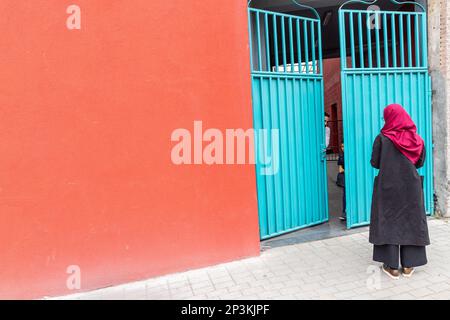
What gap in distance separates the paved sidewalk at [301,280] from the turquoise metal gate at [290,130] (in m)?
0.62

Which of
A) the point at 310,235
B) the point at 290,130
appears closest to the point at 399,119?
the point at 290,130

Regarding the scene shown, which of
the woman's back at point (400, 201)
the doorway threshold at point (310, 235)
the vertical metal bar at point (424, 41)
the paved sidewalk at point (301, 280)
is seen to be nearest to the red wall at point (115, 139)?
the paved sidewalk at point (301, 280)

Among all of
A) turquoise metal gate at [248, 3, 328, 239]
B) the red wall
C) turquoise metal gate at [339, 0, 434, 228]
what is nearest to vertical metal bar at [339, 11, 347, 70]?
turquoise metal gate at [339, 0, 434, 228]

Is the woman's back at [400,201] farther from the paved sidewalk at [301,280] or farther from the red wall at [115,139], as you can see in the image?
the red wall at [115,139]

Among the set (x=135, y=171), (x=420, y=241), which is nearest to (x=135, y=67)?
(x=135, y=171)

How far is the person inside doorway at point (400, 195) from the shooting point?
301 cm

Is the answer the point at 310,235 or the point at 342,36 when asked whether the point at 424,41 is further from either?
the point at 310,235

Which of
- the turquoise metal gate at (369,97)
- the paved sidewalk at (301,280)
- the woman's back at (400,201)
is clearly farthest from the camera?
the turquoise metal gate at (369,97)

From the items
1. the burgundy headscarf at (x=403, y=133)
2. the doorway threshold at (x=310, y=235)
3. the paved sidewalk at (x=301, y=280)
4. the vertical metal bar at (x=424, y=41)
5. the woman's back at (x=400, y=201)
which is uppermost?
the vertical metal bar at (x=424, y=41)

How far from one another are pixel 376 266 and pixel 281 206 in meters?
1.30

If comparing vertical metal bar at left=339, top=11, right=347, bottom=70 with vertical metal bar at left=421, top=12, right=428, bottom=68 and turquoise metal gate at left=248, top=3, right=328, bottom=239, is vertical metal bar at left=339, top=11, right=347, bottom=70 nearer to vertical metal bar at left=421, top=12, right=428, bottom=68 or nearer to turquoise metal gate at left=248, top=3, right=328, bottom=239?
turquoise metal gate at left=248, top=3, right=328, bottom=239

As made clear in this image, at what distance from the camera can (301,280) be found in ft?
10.5

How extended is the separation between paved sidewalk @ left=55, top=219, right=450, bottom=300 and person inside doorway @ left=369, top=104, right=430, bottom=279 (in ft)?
0.73

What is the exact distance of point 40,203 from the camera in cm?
303
